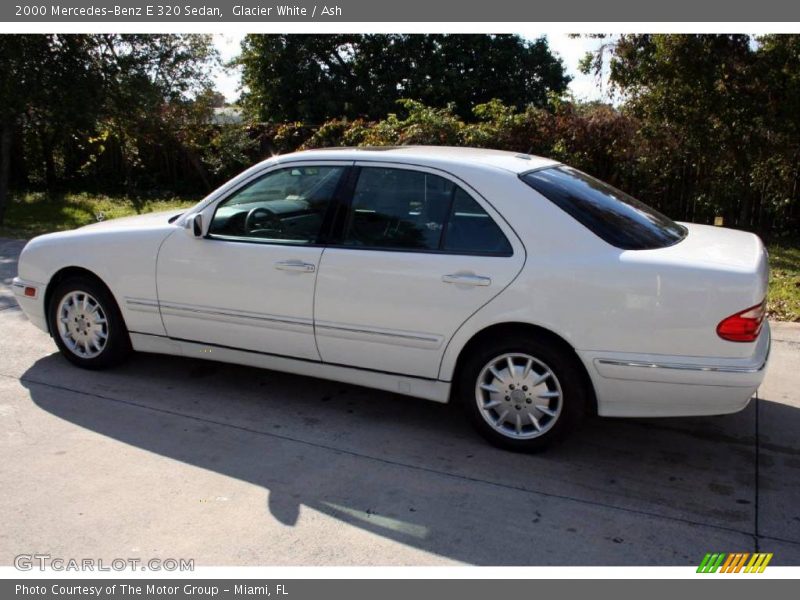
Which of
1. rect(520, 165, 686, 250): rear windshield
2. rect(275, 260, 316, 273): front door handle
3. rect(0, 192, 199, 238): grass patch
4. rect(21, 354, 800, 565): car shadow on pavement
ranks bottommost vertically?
rect(21, 354, 800, 565): car shadow on pavement

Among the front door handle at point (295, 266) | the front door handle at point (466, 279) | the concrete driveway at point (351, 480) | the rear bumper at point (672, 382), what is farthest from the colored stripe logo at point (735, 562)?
the front door handle at point (295, 266)

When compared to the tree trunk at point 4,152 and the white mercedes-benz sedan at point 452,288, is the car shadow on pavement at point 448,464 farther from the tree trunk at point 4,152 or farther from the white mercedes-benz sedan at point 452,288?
the tree trunk at point 4,152

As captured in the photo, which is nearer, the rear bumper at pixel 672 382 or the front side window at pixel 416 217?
the rear bumper at pixel 672 382

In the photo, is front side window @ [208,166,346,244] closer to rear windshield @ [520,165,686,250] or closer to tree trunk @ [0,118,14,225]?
rear windshield @ [520,165,686,250]

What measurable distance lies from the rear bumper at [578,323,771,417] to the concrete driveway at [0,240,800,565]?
0.41 metres

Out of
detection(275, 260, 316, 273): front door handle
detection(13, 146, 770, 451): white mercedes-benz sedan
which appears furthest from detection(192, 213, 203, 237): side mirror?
detection(275, 260, 316, 273): front door handle

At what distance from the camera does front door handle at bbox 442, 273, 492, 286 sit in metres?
4.01

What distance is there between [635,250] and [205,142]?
571 inches

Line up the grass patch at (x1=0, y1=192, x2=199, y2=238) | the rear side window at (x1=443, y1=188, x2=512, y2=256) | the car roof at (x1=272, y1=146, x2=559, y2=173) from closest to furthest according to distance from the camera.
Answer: the rear side window at (x1=443, y1=188, x2=512, y2=256) → the car roof at (x1=272, y1=146, x2=559, y2=173) → the grass patch at (x1=0, y1=192, x2=199, y2=238)

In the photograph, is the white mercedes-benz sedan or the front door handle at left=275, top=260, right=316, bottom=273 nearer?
the white mercedes-benz sedan

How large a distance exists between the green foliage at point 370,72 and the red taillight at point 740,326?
2154 centimetres

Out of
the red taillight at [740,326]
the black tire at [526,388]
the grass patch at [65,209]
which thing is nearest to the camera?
the red taillight at [740,326]

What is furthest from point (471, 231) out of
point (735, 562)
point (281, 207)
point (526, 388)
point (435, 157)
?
point (735, 562)

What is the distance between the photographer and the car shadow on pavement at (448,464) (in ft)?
11.1
